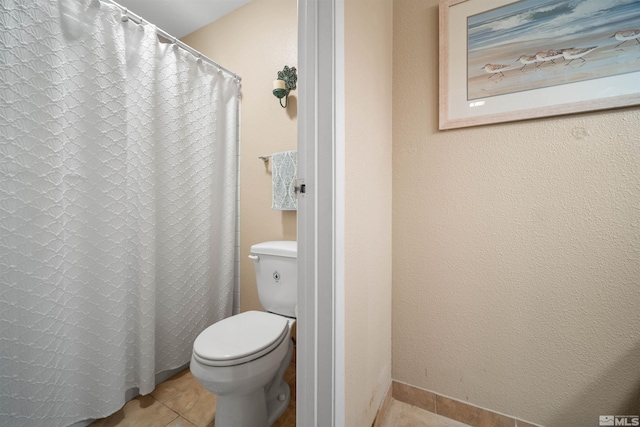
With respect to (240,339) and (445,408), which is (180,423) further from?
(445,408)

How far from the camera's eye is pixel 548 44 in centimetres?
90

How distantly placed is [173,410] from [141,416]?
0.44ft

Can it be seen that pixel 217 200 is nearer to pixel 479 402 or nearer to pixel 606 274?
pixel 479 402

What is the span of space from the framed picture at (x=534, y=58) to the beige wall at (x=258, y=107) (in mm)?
882

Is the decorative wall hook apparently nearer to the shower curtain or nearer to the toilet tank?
the shower curtain

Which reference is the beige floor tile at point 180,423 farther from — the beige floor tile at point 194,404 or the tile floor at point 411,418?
the tile floor at point 411,418

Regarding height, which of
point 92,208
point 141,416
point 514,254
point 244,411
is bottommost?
point 141,416

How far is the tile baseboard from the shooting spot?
969mm

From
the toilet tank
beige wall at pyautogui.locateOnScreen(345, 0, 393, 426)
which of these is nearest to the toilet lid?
the toilet tank

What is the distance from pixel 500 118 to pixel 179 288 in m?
1.79

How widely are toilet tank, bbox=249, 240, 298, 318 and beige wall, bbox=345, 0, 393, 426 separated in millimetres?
473

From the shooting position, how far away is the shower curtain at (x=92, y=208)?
88cm

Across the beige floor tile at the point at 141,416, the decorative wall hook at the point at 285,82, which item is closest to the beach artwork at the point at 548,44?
the decorative wall hook at the point at 285,82

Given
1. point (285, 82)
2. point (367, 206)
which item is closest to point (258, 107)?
point (285, 82)
